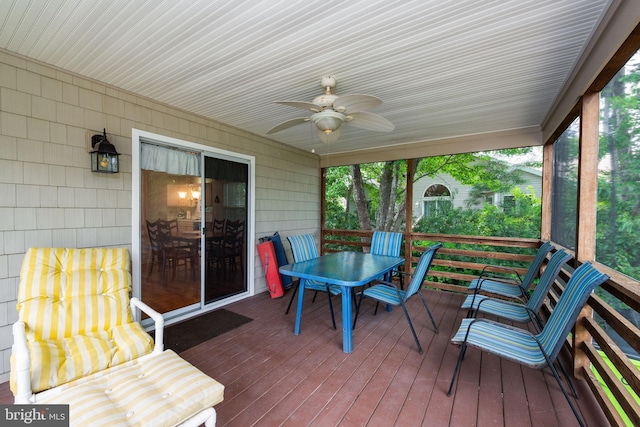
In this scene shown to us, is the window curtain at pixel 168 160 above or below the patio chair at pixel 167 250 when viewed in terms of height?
above

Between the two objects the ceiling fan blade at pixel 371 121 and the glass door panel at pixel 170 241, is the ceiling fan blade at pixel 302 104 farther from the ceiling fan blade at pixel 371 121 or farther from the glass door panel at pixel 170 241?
the glass door panel at pixel 170 241

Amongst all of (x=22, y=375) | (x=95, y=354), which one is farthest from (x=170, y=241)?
(x=22, y=375)

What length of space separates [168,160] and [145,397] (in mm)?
2794

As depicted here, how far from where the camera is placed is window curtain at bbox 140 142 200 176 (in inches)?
Answer: 128

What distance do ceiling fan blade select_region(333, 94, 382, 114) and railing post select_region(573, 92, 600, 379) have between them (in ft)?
5.76

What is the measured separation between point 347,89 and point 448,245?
137 inches

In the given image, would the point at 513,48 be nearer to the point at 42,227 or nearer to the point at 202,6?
the point at 202,6

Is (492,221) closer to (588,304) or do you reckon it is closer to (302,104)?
(588,304)

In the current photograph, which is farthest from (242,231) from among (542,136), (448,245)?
(542,136)

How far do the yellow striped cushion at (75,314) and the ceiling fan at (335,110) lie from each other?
204 centimetres

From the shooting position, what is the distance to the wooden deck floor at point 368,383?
1.88 metres

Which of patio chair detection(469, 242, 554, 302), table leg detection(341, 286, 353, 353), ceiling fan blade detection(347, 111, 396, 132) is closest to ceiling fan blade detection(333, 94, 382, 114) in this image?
ceiling fan blade detection(347, 111, 396, 132)

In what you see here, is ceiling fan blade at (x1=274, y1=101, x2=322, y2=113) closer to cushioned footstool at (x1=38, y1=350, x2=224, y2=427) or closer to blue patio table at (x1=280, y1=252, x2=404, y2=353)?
blue patio table at (x1=280, y1=252, x2=404, y2=353)

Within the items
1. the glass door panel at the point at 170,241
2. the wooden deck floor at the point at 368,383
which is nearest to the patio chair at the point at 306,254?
the wooden deck floor at the point at 368,383
